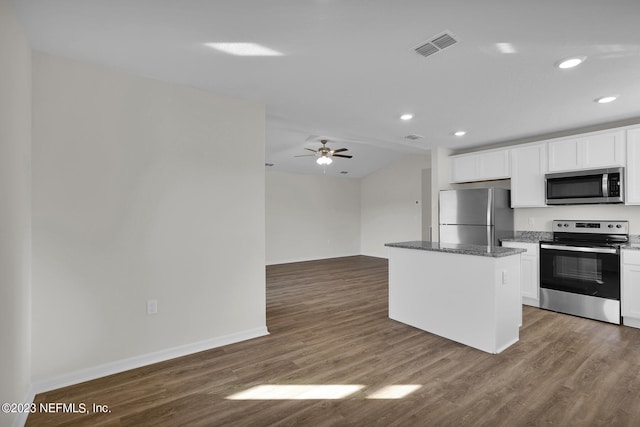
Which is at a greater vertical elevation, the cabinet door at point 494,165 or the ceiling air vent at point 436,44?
the ceiling air vent at point 436,44

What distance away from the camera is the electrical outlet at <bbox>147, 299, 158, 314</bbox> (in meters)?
2.66

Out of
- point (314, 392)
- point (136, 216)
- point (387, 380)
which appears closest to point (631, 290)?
point (387, 380)

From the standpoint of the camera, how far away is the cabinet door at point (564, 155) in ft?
13.1

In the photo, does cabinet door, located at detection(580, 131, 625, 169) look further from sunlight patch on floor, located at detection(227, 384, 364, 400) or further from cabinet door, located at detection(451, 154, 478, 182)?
sunlight patch on floor, located at detection(227, 384, 364, 400)

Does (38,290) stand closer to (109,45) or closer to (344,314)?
(109,45)

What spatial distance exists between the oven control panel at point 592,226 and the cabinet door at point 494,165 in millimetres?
991

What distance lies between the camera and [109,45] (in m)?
2.14

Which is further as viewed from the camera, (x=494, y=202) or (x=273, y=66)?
(x=494, y=202)

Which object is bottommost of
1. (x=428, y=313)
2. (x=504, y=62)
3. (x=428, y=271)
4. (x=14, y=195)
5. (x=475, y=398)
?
(x=475, y=398)

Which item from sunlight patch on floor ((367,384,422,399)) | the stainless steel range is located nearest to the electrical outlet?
sunlight patch on floor ((367,384,422,399))

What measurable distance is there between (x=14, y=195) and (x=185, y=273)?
1.35 m

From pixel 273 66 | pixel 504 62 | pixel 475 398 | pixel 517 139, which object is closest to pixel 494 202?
pixel 517 139

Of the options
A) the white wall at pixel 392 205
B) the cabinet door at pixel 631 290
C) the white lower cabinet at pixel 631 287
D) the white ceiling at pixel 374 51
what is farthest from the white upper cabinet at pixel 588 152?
the white wall at pixel 392 205

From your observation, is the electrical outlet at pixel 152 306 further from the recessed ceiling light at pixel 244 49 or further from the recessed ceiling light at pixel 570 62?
the recessed ceiling light at pixel 570 62
